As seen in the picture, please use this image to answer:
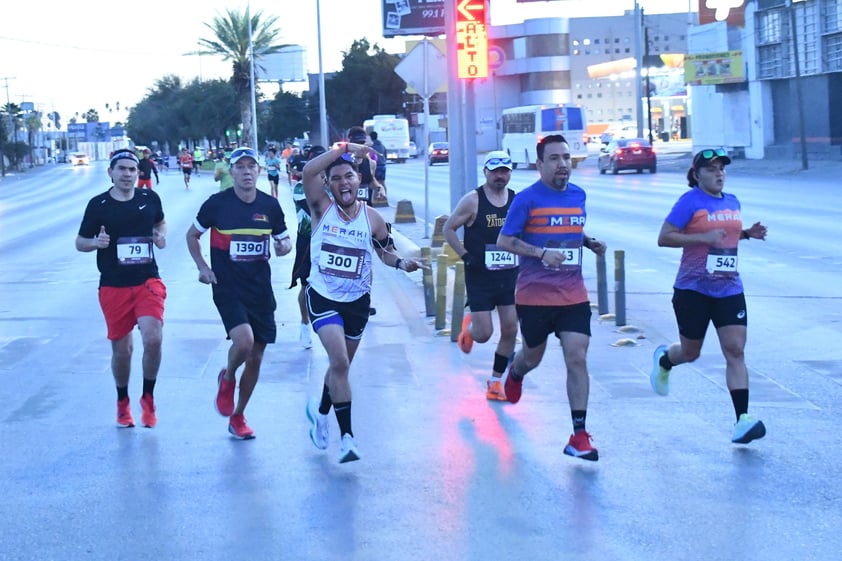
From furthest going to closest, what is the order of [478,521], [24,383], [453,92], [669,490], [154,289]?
1. [453,92]
2. [24,383]
3. [154,289]
4. [669,490]
5. [478,521]

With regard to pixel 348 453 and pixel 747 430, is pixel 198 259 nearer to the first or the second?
pixel 348 453

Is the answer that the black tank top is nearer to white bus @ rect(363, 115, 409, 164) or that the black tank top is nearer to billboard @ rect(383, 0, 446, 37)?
billboard @ rect(383, 0, 446, 37)

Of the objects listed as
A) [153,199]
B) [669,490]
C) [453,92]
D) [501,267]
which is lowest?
[669,490]

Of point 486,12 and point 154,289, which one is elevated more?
point 486,12

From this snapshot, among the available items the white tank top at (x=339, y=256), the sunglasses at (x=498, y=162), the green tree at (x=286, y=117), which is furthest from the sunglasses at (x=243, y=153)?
the green tree at (x=286, y=117)

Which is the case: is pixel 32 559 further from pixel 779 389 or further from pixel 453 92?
pixel 453 92

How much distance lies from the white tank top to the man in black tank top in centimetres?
200

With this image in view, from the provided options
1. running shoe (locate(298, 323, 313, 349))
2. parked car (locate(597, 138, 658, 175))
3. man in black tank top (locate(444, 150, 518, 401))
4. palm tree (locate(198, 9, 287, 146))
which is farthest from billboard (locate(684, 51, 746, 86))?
man in black tank top (locate(444, 150, 518, 401))

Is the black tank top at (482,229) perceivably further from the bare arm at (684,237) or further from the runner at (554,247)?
the bare arm at (684,237)

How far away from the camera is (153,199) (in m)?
8.55

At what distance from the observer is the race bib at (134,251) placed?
826 cm

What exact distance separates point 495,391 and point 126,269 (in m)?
2.86

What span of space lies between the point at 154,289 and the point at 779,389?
4766 millimetres

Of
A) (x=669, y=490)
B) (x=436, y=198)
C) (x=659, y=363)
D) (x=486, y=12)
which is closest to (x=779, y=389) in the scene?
(x=659, y=363)
